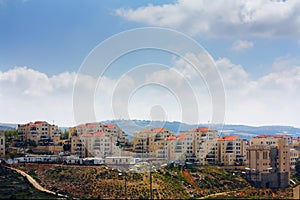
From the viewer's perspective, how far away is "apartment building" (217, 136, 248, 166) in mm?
18844

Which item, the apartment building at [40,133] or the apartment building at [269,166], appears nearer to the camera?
the apartment building at [269,166]

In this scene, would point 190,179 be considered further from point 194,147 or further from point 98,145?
point 98,145

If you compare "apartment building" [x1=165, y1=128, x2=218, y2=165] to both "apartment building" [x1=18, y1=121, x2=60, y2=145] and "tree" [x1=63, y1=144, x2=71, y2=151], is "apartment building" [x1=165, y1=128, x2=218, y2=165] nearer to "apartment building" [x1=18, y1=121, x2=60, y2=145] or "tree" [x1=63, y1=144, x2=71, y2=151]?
"tree" [x1=63, y1=144, x2=71, y2=151]

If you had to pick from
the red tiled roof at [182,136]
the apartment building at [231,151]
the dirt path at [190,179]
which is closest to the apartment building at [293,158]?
the apartment building at [231,151]

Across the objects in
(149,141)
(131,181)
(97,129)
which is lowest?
(131,181)

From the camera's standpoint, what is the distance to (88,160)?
17172mm

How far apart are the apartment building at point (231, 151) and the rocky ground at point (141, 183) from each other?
160cm

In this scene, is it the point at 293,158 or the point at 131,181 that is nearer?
the point at 131,181

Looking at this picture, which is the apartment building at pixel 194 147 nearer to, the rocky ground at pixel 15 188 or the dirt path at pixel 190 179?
the dirt path at pixel 190 179

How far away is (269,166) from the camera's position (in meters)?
16.4

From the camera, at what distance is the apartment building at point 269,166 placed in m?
16.3

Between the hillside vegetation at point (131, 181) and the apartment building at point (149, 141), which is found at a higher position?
the apartment building at point (149, 141)

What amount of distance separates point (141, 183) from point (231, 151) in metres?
5.97

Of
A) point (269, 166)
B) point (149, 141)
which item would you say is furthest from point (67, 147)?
point (269, 166)
